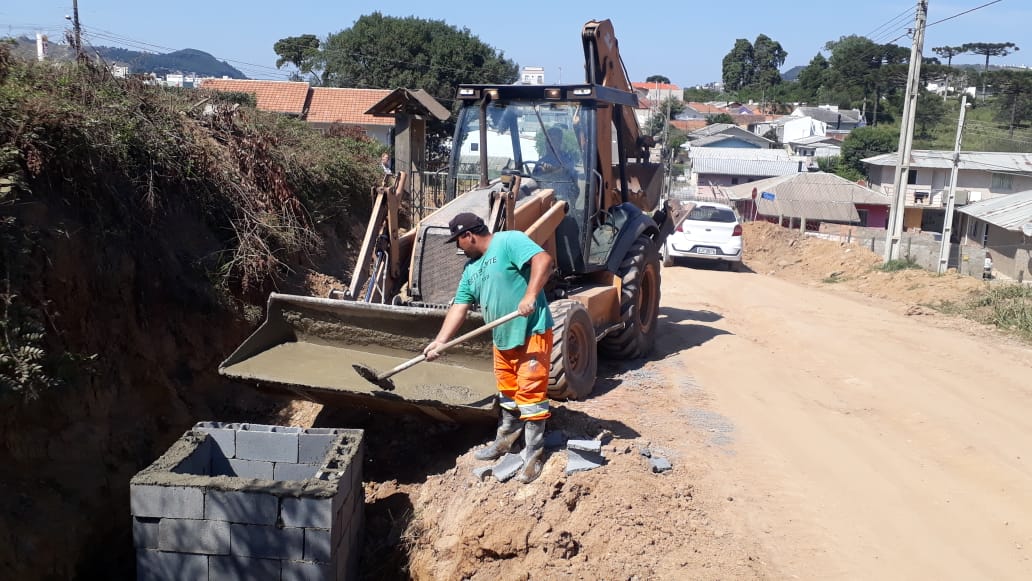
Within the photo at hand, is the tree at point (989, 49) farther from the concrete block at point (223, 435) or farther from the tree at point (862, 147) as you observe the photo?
the concrete block at point (223, 435)

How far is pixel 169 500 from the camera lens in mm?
4793

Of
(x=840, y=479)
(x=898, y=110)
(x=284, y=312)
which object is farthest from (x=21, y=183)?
(x=898, y=110)

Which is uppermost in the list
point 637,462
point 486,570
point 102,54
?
point 102,54

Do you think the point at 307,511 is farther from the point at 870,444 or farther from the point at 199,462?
the point at 870,444

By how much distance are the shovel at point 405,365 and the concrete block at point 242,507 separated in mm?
1022

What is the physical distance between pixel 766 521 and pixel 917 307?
10.0 m

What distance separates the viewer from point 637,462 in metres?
5.55

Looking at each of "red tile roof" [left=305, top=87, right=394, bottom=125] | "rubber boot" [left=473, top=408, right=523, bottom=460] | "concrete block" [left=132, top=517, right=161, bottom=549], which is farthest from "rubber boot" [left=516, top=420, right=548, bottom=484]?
"red tile roof" [left=305, top=87, right=394, bottom=125]

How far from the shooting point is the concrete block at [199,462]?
514 cm

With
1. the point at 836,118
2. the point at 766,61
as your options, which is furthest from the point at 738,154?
the point at 766,61

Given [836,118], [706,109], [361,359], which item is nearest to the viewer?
[361,359]

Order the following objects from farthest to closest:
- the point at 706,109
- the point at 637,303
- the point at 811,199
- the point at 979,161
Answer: the point at 706,109 < the point at 979,161 < the point at 811,199 < the point at 637,303

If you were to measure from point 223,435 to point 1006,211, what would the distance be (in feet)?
98.8

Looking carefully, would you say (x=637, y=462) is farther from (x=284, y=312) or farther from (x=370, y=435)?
(x=284, y=312)
